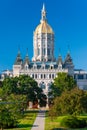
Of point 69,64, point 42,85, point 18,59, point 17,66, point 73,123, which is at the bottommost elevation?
point 73,123

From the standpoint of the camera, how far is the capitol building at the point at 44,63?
14338 cm

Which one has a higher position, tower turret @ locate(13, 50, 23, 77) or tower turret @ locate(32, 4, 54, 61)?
tower turret @ locate(32, 4, 54, 61)

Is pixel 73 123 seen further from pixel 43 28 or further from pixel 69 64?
pixel 43 28

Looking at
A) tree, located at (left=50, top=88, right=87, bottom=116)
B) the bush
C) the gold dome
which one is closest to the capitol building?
the gold dome

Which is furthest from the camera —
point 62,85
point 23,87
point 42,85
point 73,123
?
point 42,85

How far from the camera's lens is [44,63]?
147m

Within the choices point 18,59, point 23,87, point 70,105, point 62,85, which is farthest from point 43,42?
point 70,105

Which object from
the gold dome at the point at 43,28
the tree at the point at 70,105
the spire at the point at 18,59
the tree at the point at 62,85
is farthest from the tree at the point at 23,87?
the gold dome at the point at 43,28

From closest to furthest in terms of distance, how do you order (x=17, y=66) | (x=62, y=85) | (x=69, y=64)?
(x=62, y=85) → (x=17, y=66) → (x=69, y=64)

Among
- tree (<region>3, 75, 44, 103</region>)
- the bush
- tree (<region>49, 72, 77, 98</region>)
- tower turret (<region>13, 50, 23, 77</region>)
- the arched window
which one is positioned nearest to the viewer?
the bush

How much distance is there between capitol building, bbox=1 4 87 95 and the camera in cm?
14338

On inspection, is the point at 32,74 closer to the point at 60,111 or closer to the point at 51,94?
the point at 51,94

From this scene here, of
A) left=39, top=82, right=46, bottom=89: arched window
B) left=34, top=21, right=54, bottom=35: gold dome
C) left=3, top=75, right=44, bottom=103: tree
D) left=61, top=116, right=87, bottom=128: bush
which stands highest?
left=34, top=21, right=54, bottom=35: gold dome

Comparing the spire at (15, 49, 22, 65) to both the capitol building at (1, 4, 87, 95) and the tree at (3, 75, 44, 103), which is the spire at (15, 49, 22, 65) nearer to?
the capitol building at (1, 4, 87, 95)
